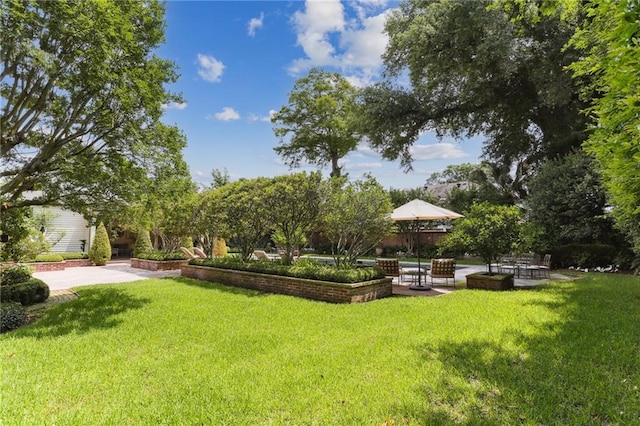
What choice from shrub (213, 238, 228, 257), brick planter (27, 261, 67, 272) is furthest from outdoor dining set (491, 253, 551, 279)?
brick planter (27, 261, 67, 272)

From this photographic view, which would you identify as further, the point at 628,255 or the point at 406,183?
the point at 406,183

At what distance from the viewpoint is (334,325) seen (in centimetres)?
634

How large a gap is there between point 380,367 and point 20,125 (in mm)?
8493

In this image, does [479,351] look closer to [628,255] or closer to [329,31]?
[329,31]

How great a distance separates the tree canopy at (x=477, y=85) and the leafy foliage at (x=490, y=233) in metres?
7.74

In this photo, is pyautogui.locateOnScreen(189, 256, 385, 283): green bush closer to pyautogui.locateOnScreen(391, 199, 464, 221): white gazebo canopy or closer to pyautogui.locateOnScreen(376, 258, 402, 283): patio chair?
pyautogui.locateOnScreen(376, 258, 402, 283): patio chair

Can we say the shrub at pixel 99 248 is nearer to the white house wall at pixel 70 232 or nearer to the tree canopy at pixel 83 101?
the white house wall at pixel 70 232

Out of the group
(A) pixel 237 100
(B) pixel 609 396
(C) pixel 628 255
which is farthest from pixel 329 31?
(C) pixel 628 255

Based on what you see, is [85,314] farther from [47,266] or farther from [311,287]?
[47,266]

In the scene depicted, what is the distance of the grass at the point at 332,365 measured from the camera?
327cm

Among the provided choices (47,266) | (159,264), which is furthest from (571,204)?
(47,266)

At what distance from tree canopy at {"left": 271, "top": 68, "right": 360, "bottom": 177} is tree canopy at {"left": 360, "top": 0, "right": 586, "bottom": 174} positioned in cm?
1037

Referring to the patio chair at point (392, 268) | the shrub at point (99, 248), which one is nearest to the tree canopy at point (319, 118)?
the shrub at point (99, 248)

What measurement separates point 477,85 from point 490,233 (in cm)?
1209
